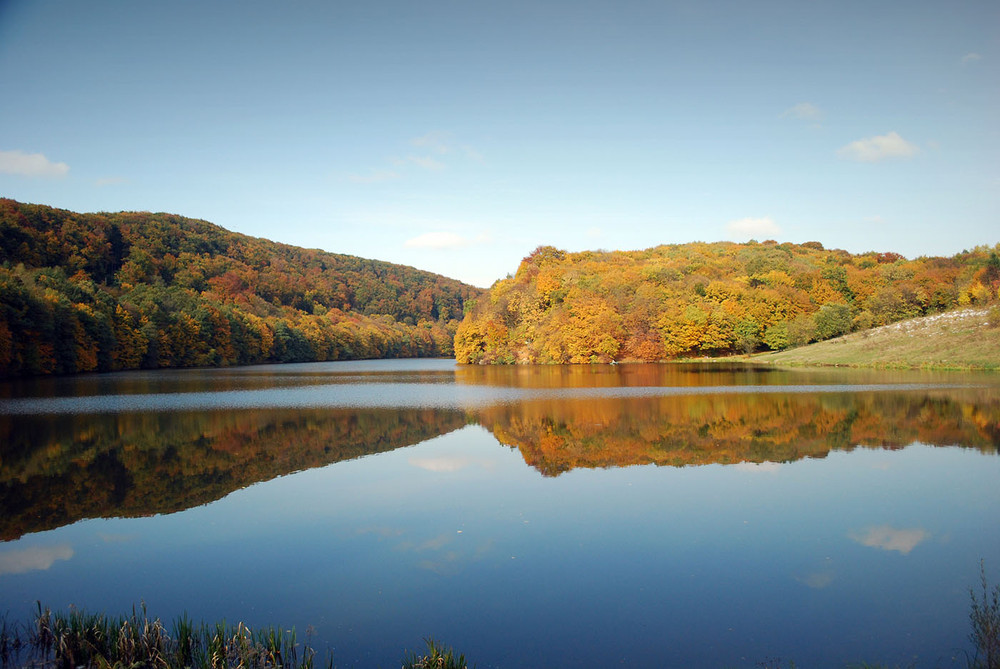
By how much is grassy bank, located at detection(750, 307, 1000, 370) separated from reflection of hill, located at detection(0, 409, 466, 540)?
115 ft

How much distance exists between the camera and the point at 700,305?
201 ft

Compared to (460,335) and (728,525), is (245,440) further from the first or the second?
(460,335)

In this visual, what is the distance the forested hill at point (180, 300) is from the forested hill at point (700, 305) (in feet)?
114

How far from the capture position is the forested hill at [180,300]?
51125 millimetres

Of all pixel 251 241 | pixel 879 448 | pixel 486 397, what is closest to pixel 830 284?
pixel 486 397

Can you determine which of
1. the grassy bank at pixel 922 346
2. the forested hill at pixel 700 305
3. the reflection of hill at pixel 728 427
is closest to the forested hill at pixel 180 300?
the forested hill at pixel 700 305

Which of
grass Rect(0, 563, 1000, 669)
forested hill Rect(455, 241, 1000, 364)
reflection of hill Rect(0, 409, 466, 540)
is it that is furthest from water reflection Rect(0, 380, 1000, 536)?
forested hill Rect(455, 241, 1000, 364)

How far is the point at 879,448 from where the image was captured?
14.6m

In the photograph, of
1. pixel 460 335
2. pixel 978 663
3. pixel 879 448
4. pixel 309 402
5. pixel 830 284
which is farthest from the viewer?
pixel 460 335

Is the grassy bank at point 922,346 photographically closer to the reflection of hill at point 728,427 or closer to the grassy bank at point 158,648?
the reflection of hill at point 728,427

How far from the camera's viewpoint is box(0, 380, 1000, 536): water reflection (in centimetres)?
1201

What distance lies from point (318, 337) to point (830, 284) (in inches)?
3068

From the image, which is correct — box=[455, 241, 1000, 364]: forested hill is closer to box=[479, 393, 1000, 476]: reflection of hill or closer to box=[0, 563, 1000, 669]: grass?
box=[479, 393, 1000, 476]: reflection of hill

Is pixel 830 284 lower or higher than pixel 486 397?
higher
